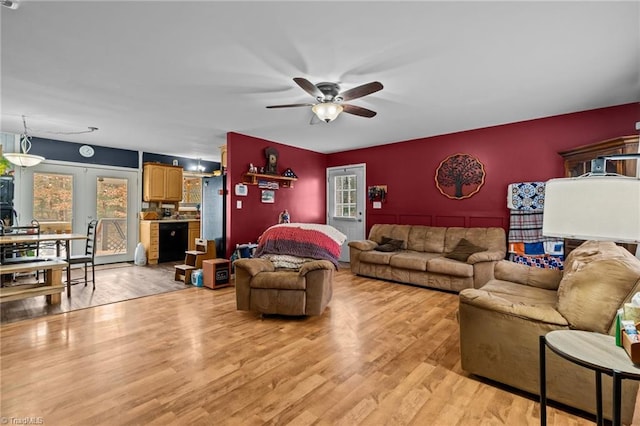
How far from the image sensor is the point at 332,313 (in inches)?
138

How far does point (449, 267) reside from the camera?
14.0 feet

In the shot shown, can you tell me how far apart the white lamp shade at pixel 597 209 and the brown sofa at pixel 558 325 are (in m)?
0.77

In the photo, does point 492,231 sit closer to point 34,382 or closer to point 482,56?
point 482,56

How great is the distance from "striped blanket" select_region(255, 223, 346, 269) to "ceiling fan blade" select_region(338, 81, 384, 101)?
1.57 m

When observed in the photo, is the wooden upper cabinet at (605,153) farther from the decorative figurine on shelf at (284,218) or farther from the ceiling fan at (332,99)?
the decorative figurine on shelf at (284,218)

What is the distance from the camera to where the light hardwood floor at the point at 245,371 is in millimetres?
1811

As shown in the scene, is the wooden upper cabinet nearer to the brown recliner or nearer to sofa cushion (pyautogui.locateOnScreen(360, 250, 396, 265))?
sofa cushion (pyautogui.locateOnScreen(360, 250, 396, 265))

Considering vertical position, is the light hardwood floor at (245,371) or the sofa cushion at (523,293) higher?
the sofa cushion at (523,293)

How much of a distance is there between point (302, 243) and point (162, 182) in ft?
15.7

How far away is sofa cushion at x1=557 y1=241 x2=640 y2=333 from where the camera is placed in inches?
66.3

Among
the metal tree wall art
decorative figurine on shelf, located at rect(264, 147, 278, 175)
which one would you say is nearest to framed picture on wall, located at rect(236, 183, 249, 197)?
decorative figurine on shelf, located at rect(264, 147, 278, 175)

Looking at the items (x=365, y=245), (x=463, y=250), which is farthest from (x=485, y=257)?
(x=365, y=245)

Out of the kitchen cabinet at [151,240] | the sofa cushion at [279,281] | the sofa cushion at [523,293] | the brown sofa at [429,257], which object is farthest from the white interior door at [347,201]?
the kitchen cabinet at [151,240]

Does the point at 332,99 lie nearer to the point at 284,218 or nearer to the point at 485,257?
the point at 485,257
